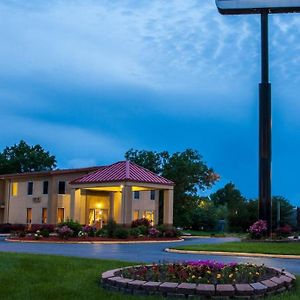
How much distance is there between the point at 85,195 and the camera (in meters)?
45.6

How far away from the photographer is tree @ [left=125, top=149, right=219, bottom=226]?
60438 millimetres

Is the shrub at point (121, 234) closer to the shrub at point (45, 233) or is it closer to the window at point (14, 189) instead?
the shrub at point (45, 233)

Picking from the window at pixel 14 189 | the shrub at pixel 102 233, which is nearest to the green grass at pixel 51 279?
the shrub at pixel 102 233

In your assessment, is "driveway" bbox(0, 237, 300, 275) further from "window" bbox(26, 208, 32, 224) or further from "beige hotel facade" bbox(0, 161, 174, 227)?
"window" bbox(26, 208, 32, 224)

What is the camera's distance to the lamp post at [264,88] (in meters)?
30.4

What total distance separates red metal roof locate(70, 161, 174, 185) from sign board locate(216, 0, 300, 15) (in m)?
14.0

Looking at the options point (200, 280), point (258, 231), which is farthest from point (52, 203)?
point (200, 280)

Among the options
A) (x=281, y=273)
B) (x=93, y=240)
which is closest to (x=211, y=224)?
(x=93, y=240)

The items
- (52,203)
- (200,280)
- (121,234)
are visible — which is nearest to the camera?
(200,280)

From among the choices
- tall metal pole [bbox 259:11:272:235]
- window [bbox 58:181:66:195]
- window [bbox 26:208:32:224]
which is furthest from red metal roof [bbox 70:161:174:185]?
tall metal pole [bbox 259:11:272:235]

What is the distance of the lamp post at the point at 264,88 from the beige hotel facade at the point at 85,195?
1165 centimetres

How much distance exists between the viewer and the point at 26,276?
10.1 m

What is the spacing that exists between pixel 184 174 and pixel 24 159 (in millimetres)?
29673

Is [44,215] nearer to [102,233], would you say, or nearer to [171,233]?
[102,233]
